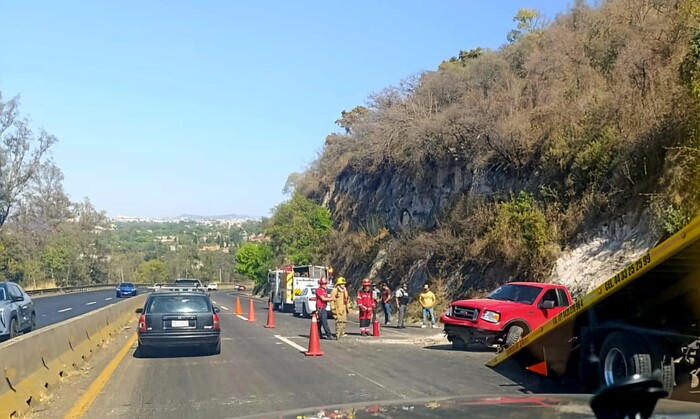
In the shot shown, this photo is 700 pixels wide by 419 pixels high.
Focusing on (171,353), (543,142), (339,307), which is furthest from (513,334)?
(543,142)

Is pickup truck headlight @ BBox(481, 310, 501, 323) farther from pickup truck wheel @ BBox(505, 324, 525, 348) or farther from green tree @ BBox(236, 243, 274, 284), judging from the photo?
green tree @ BBox(236, 243, 274, 284)

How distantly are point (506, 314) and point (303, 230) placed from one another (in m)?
43.7

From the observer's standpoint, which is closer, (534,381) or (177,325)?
(534,381)

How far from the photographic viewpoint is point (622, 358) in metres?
9.38

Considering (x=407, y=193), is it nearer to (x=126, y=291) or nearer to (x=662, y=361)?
(x=662, y=361)

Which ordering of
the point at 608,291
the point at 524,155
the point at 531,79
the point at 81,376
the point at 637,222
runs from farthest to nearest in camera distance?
the point at 531,79, the point at 524,155, the point at 637,222, the point at 81,376, the point at 608,291

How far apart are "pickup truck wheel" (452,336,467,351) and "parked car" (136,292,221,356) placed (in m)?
5.56

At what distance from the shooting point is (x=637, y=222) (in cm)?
2197

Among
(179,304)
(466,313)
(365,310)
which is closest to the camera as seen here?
(179,304)

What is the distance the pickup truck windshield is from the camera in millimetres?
16906

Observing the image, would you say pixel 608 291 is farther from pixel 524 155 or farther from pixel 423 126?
pixel 423 126

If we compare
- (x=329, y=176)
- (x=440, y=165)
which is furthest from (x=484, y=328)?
(x=329, y=176)

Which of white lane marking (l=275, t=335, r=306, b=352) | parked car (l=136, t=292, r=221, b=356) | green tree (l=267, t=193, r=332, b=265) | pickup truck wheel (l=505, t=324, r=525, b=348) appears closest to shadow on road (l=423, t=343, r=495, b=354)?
pickup truck wheel (l=505, t=324, r=525, b=348)

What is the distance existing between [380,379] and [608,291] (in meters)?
4.59
